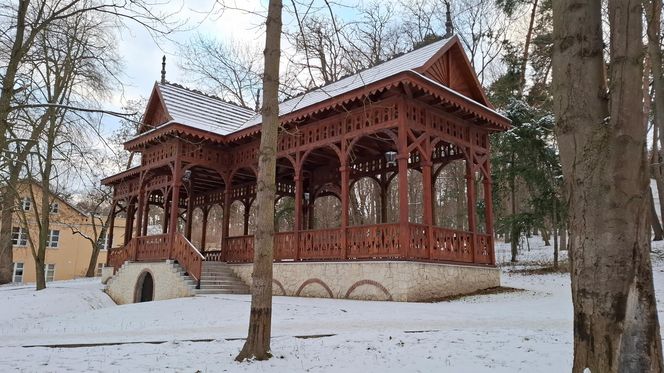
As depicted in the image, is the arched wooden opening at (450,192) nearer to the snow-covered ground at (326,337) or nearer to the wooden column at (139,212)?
the wooden column at (139,212)

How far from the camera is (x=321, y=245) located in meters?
12.4

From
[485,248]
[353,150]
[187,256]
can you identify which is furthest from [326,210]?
[485,248]

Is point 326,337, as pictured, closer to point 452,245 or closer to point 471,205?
point 452,245

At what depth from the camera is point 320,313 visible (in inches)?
335

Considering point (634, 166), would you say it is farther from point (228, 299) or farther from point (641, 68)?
point (228, 299)

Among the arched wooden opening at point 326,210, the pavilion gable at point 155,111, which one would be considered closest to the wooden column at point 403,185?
the pavilion gable at point 155,111

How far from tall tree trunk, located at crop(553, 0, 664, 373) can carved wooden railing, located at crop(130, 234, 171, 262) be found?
1360 centimetres

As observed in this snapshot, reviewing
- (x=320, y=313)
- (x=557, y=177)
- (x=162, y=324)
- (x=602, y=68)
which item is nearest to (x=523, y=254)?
(x=557, y=177)

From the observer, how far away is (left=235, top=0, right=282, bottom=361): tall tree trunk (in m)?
4.87

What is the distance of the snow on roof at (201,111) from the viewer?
1557 centimetres

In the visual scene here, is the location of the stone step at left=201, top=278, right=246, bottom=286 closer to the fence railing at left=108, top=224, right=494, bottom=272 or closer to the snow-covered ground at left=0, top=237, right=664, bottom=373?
the fence railing at left=108, top=224, right=494, bottom=272

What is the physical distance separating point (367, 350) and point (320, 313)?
345 cm

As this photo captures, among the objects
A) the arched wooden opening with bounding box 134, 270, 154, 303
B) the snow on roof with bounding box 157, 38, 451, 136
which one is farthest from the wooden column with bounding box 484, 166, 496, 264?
the arched wooden opening with bounding box 134, 270, 154, 303

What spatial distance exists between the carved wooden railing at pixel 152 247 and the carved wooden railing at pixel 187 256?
1.15ft
